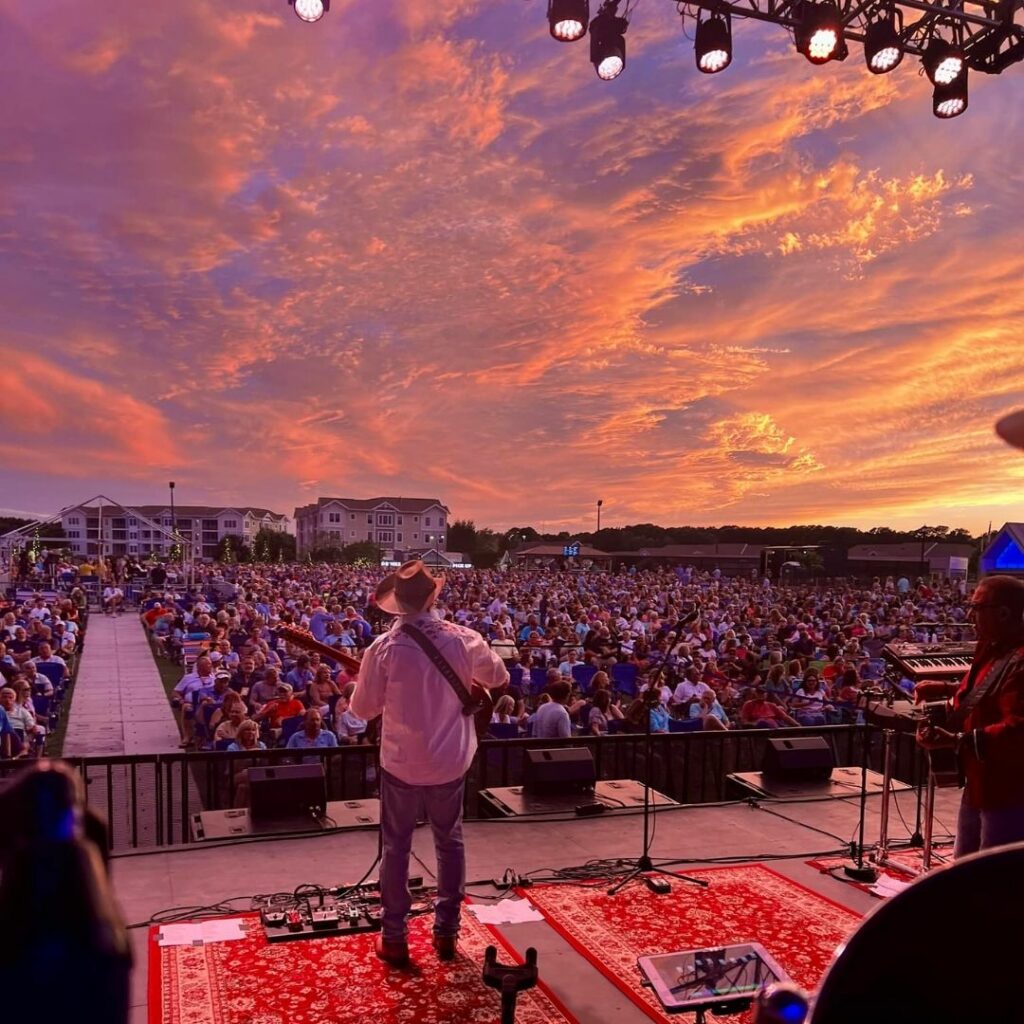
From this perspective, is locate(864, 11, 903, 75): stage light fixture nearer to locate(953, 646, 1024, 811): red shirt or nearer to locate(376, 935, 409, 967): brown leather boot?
locate(953, 646, 1024, 811): red shirt

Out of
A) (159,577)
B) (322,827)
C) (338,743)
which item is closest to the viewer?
(322,827)

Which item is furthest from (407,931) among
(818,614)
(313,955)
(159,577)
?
(159,577)

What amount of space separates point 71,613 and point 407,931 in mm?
20063

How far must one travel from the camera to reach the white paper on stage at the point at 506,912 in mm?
5164

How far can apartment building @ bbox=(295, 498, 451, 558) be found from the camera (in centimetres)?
10131

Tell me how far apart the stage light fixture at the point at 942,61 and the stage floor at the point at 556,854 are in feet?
21.3

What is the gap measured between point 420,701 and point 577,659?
13022 mm

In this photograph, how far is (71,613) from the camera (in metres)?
21.7

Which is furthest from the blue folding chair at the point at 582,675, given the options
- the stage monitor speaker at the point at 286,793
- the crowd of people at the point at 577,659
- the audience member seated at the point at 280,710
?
the stage monitor speaker at the point at 286,793

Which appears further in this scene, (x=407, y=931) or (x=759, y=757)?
(x=759, y=757)

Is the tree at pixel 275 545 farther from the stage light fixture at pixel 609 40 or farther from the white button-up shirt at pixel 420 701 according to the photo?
the white button-up shirt at pixel 420 701

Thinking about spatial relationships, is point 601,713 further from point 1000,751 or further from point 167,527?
point 167,527

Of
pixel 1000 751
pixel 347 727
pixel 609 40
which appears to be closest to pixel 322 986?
pixel 1000 751

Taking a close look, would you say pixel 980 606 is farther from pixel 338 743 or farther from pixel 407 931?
pixel 338 743
